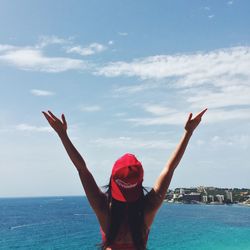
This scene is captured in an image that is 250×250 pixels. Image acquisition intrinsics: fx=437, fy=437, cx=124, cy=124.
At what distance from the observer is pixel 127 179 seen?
2557 millimetres

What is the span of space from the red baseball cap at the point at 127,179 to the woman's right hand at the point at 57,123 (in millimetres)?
438

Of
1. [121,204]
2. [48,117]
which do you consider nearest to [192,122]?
[121,204]

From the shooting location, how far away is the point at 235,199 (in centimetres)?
15438

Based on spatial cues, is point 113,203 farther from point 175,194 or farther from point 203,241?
point 175,194

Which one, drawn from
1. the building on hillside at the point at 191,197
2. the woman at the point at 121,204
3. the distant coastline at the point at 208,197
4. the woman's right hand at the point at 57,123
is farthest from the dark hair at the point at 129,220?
the building on hillside at the point at 191,197

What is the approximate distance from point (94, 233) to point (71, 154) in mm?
64059

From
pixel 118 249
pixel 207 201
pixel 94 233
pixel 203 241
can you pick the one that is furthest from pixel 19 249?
pixel 207 201

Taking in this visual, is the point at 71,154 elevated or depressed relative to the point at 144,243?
elevated

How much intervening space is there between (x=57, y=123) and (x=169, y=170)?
786mm

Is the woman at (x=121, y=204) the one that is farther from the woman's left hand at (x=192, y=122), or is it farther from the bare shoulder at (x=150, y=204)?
the woman's left hand at (x=192, y=122)

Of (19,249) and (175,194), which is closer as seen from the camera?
(19,249)

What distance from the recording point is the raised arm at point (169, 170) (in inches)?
108

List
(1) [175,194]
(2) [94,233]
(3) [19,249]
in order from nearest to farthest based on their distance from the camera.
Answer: (3) [19,249], (2) [94,233], (1) [175,194]

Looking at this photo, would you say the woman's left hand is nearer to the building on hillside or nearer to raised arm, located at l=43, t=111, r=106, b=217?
raised arm, located at l=43, t=111, r=106, b=217
